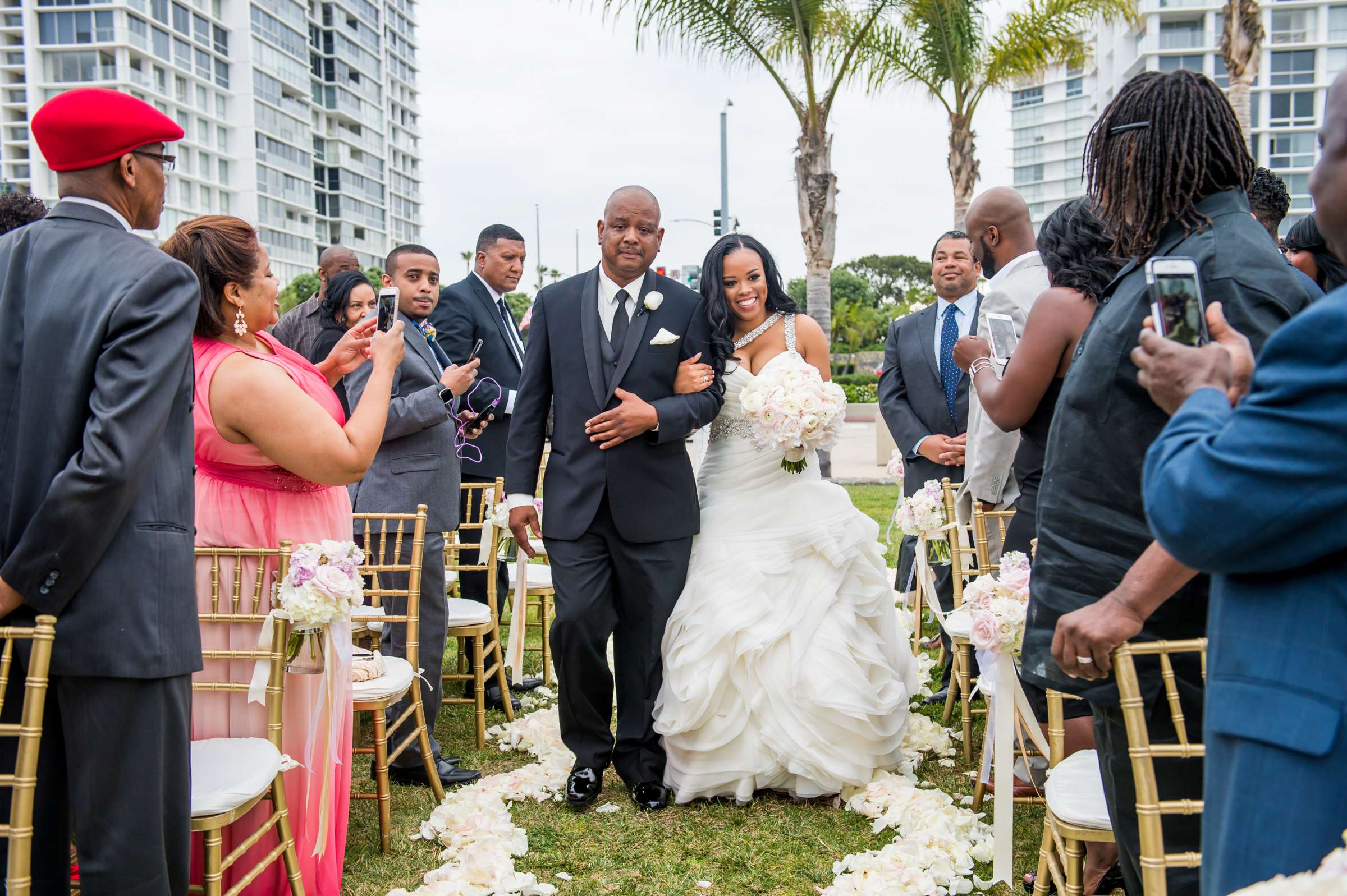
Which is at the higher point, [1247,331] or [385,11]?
[385,11]

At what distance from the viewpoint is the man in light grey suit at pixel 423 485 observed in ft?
17.5

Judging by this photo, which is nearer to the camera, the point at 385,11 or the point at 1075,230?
the point at 1075,230

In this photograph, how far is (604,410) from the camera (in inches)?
194

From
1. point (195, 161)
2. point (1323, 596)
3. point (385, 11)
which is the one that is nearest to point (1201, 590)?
point (1323, 596)

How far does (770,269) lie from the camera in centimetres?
537

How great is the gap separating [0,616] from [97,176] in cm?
118

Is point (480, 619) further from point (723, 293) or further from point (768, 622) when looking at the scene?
point (723, 293)

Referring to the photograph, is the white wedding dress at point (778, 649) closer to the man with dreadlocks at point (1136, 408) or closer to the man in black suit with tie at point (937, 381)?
the man in black suit with tie at point (937, 381)

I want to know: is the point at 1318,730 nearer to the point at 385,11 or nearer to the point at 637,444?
the point at 637,444

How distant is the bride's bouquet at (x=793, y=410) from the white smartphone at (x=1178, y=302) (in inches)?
114

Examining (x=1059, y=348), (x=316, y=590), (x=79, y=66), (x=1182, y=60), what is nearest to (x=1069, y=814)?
(x=1059, y=348)

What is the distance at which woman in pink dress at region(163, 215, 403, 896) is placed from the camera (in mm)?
3467

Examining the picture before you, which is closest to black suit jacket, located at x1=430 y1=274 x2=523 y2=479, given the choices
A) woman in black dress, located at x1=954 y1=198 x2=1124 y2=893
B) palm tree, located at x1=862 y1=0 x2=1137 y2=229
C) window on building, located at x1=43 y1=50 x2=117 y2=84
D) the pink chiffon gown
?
the pink chiffon gown

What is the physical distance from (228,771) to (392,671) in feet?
5.12
